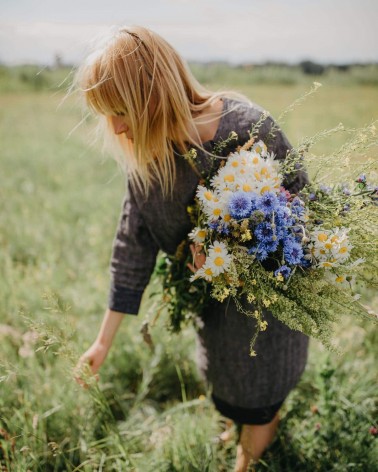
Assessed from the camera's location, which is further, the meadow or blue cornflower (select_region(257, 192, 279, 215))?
the meadow

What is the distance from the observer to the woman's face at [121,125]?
1.37 metres

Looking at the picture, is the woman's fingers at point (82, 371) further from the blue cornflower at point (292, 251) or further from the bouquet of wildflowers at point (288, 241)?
the blue cornflower at point (292, 251)

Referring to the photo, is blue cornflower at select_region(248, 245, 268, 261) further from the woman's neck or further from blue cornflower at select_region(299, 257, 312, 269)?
the woman's neck

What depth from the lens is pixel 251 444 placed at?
1767 mm

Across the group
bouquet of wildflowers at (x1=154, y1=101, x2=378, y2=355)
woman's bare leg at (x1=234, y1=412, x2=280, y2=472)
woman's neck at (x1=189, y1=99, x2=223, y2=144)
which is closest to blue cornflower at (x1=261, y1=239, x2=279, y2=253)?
bouquet of wildflowers at (x1=154, y1=101, x2=378, y2=355)

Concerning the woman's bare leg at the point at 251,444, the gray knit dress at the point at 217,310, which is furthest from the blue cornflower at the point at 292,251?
the woman's bare leg at the point at 251,444

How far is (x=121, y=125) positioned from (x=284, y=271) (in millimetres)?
728

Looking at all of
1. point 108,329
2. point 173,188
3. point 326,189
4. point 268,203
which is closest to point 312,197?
point 326,189

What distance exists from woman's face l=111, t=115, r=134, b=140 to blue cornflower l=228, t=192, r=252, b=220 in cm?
51

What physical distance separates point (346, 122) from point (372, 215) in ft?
28.1

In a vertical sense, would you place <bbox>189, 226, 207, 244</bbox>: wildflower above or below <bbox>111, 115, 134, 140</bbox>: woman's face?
below

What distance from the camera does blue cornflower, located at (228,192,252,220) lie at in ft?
3.53

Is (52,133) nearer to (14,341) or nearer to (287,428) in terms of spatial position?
(14,341)

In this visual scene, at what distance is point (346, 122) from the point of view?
888 cm
